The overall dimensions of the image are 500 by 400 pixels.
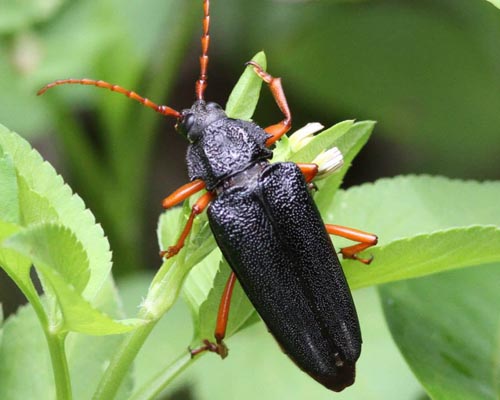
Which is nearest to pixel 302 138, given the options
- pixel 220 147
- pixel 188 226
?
pixel 188 226

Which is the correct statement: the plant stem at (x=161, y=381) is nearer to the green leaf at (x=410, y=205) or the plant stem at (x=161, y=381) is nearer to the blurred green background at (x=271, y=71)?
the green leaf at (x=410, y=205)

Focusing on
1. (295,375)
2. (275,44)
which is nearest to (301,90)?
(275,44)

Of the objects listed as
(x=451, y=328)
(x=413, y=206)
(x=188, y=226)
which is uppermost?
(x=188, y=226)

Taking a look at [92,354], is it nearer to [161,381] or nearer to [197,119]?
[161,381]

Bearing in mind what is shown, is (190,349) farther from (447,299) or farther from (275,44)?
(275,44)

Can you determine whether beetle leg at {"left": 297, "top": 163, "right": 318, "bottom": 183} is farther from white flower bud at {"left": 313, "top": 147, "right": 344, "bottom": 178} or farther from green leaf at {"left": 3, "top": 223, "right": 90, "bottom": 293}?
green leaf at {"left": 3, "top": 223, "right": 90, "bottom": 293}

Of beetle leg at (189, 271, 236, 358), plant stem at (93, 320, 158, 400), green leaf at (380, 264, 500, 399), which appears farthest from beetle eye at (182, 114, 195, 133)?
plant stem at (93, 320, 158, 400)
